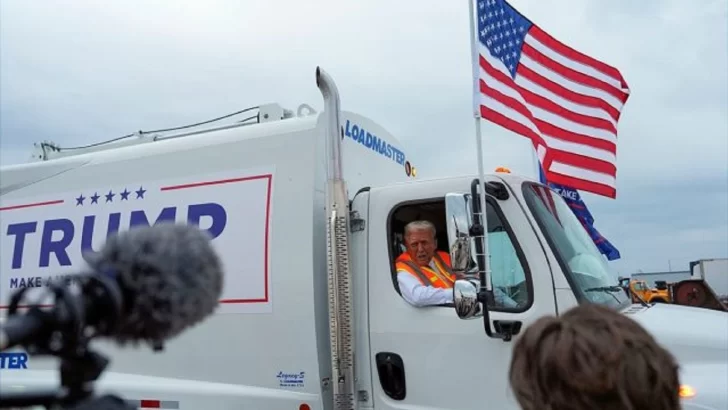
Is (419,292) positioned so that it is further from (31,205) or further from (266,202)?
(31,205)

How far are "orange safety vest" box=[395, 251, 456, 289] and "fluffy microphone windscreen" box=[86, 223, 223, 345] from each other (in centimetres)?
271

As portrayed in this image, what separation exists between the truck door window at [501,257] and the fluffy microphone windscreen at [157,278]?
2.56m

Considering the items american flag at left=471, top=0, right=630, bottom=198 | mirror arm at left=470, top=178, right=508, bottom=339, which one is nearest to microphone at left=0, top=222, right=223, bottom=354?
mirror arm at left=470, top=178, right=508, bottom=339

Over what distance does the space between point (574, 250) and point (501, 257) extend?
44 centimetres

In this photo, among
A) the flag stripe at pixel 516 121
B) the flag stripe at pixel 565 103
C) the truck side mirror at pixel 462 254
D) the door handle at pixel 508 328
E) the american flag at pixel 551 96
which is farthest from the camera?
the flag stripe at pixel 565 103

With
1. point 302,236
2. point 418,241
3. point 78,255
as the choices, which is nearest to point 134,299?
point 302,236

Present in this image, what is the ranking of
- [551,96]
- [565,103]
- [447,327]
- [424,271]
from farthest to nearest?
[565,103]
[551,96]
[424,271]
[447,327]

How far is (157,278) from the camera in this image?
0.97 metres

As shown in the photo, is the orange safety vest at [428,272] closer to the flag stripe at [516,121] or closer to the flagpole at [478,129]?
the flagpole at [478,129]

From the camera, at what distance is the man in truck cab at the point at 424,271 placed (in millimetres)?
3527

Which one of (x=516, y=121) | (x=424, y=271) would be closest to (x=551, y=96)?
(x=516, y=121)

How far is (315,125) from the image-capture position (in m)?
3.83

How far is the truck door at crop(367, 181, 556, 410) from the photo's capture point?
3.32 m

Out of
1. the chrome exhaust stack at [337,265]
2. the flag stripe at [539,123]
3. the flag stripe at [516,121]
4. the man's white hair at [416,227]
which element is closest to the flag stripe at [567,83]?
the flag stripe at [539,123]
